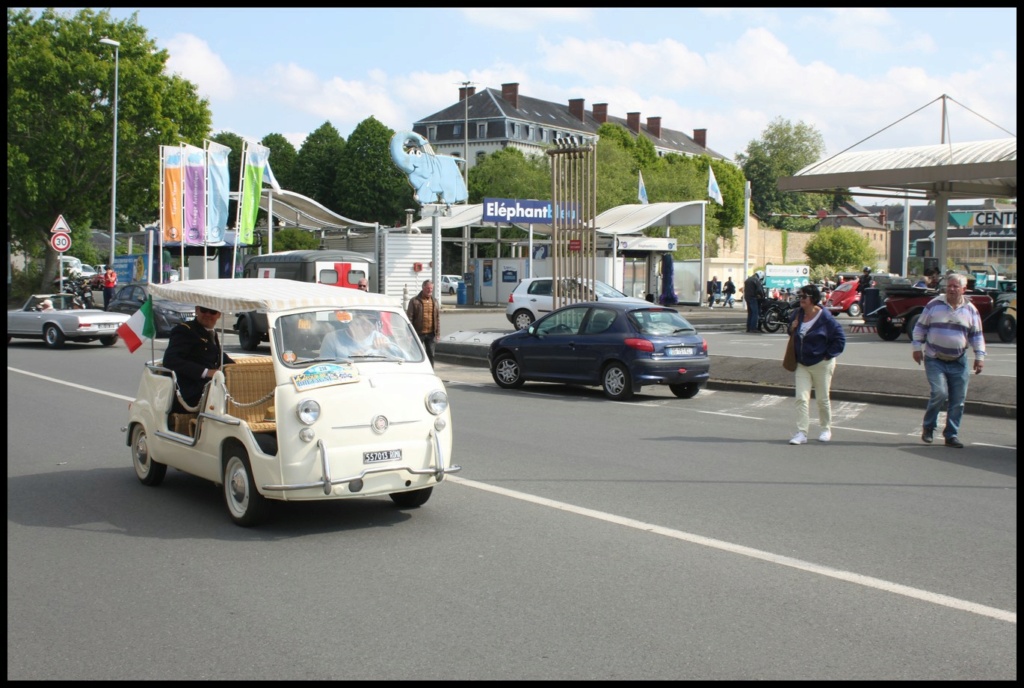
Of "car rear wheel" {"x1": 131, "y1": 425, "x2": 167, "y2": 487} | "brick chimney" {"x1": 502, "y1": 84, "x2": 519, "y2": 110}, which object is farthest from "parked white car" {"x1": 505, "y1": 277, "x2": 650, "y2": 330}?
"brick chimney" {"x1": 502, "y1": 84, "x2": 519, "y2": 110}

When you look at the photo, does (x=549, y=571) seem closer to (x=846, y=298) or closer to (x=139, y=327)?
(x=139, y=327)

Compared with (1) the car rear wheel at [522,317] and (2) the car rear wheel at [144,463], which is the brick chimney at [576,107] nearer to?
(1) the car rear wheel at [522,317]

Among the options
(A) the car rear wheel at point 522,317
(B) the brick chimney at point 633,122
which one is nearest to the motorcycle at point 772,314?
(A) the car rear wheel at point 522,317

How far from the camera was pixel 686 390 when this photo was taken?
1678 cm

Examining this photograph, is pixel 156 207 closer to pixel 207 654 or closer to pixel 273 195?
pixel 273 195

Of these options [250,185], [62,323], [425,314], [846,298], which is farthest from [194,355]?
[846,298]

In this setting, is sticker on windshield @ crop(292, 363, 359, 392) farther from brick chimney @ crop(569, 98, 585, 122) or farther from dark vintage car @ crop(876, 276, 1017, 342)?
brick chimney @ crop(569, 98, 585, 122)

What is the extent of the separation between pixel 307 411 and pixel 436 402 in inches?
39.8

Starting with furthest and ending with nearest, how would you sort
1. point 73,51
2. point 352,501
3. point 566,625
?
1. point 73,51
2. point 352,501
3. point 566,625

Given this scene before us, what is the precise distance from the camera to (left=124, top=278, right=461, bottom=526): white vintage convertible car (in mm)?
7344

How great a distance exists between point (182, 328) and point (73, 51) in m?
42.5

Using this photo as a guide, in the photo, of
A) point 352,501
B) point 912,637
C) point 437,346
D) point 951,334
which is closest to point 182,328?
point 352,501

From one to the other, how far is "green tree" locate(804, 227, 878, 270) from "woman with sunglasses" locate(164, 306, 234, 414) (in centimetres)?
8200

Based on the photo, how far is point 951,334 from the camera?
11180 mm
